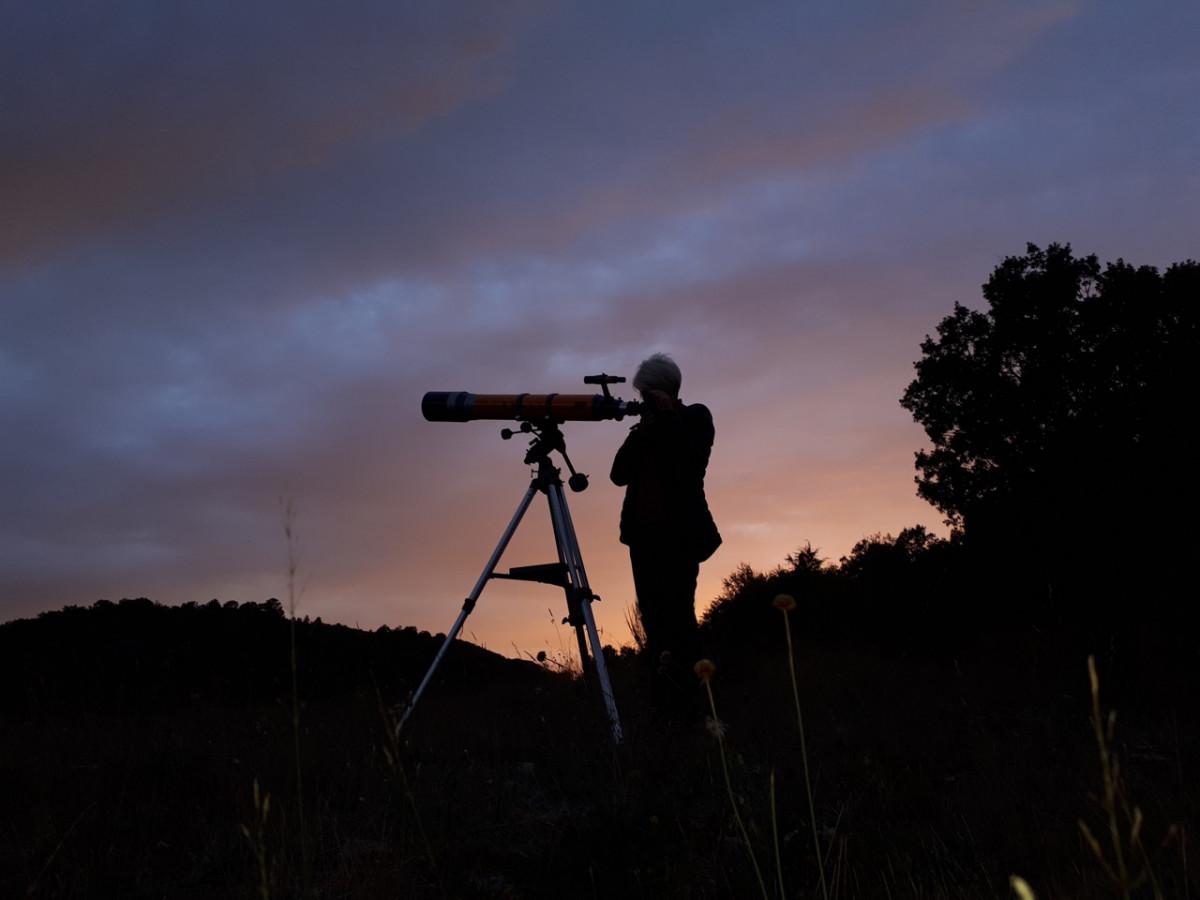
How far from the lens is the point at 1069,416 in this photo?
12.6m

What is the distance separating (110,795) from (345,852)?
1.82 m

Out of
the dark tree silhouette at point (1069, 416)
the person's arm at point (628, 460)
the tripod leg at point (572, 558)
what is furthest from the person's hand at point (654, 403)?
the dark tree silhouette at point (1069, 416)

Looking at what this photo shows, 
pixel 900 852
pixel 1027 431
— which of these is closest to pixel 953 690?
pixel 900 852

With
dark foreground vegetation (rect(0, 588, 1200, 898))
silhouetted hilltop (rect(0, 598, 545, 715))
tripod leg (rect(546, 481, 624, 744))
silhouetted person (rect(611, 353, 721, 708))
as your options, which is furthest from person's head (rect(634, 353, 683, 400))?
silhouetted hilltop (rect(0, 598, 545, 715))

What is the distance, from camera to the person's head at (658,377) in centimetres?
687

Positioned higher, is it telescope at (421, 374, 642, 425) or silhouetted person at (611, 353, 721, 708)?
telescope at (421, 374, 642, 425)

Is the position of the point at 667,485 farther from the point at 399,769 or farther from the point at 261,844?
the point at 261,844

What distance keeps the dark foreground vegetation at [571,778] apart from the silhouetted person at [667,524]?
0.49 metres

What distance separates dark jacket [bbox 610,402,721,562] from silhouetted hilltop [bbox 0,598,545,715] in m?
3.75

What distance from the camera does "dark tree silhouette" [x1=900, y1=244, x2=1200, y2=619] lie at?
10641 mm

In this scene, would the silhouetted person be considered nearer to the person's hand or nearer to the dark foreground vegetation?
the person's hand

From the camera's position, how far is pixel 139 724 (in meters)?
7.16

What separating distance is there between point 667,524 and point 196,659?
5598mm

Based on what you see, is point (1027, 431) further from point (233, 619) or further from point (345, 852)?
point (345, 852)
